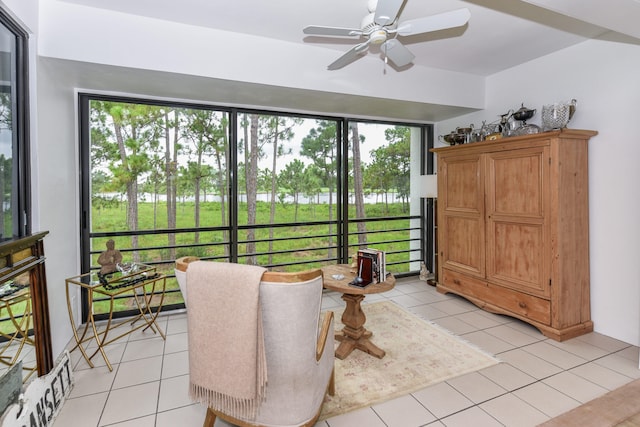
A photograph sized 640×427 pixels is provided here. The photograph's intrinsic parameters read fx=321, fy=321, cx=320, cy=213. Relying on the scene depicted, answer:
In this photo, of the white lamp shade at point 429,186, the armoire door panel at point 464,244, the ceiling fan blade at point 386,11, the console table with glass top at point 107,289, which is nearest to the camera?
the ceiling fan blade at point 386,11

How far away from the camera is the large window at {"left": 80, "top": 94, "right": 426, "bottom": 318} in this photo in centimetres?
328

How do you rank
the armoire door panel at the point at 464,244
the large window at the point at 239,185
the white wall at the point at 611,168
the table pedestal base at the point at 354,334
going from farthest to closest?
the armoire door panel at the point at 464,244
the large window at the point at 239,185
the white wall at the point at 611,168
the table pedestal base at the point at 354,334

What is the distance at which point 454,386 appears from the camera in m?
2.17

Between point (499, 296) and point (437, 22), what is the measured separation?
105 inches

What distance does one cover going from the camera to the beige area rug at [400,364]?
2.06 meters

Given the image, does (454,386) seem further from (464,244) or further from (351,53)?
(351,53)

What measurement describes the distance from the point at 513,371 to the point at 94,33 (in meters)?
4.01

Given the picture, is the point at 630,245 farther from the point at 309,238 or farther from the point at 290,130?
the point at 290,130

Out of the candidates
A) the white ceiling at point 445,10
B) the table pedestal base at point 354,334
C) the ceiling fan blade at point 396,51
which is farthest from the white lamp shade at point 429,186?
the table pedestal base at point 354,334

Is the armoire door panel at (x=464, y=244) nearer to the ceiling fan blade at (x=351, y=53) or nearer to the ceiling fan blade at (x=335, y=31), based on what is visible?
the ceiling fan blade at (x=351, y=53)

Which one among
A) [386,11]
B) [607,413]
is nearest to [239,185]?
[386,11]

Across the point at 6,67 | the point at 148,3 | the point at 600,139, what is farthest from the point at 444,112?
the point at 6,67

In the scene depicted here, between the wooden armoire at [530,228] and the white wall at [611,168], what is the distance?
0.09 m

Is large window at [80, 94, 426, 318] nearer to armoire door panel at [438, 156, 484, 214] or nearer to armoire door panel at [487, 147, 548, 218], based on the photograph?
armoire door panel at [438, 156, 484, 214]
